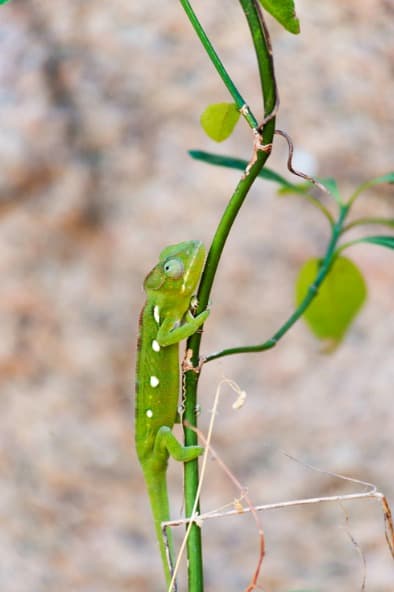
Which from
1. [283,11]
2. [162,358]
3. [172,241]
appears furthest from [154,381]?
[172,241]

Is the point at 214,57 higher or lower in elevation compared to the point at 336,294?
lower

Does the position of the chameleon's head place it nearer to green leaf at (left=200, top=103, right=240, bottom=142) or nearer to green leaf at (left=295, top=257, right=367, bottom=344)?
green leaf at (left=200, top=103, right=240, bottom=142)

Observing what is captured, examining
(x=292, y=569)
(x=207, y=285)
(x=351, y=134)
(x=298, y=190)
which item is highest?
(x=351, y=134)

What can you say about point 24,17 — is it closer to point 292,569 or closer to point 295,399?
point 295,399

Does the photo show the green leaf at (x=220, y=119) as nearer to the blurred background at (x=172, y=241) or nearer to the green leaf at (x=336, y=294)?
the green leaf at (x=336, y=294)

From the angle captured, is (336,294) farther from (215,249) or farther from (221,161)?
(215,249)

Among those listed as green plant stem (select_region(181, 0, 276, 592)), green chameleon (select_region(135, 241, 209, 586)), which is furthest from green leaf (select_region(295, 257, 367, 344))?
green plant stem (select_region(181, 0, 276, 592))

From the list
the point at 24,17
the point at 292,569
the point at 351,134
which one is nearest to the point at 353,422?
the point at 292,569

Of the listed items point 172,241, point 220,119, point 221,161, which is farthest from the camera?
point 172,241
